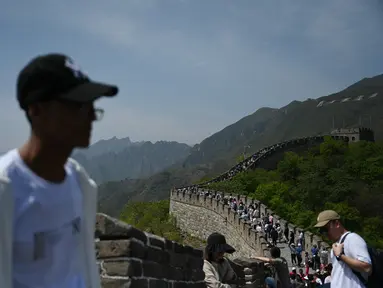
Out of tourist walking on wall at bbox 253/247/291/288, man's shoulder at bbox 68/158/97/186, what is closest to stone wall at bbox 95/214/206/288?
man's shoulder at bbox 68/158/97/186

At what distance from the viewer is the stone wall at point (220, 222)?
20953 mm

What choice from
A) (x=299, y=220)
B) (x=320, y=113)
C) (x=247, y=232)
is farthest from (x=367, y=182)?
(x=320, y=113)

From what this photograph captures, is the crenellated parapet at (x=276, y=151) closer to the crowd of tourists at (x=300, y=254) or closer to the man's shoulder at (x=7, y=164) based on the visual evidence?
the crowd of tourists at (x=300, y=254)

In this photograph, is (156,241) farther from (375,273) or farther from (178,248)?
(375,273)

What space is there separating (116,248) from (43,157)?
153cm

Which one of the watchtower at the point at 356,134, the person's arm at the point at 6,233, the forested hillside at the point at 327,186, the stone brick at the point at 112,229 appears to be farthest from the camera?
the watchtower at the point at 356,134

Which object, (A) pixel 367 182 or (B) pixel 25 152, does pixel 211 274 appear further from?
(A) pixel 367 182

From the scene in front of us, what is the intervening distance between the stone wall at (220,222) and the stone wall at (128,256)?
13517mm

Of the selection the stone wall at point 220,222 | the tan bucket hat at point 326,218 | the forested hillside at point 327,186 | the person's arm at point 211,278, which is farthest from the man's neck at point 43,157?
the forested hillside at point 327,186

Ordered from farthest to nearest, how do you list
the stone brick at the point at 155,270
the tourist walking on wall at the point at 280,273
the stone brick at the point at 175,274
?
the tourist walking on wall at the point at 280,273, the stone brick at the point at 175,274, the stone brick at the point at 155,270

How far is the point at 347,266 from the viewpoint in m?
4.18

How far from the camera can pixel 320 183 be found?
44.0 m

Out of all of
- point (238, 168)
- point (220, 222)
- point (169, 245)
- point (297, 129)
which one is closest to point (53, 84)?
point (169, 245)

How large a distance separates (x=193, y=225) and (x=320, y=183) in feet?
47.9
